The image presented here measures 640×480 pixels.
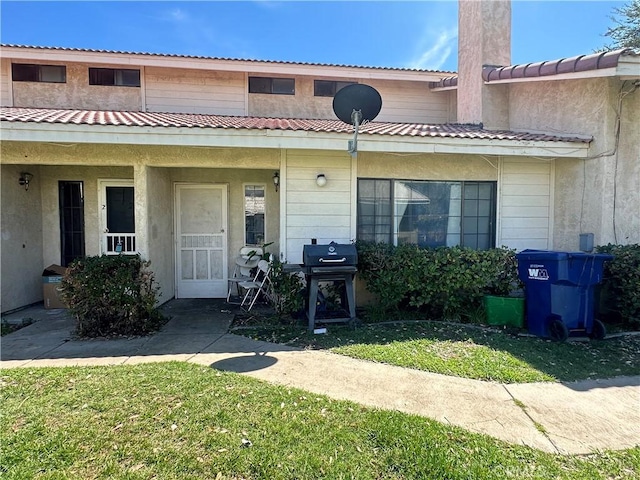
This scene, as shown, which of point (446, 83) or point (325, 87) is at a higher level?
point (446, 83)

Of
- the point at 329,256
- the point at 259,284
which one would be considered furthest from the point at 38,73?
the point at 329,256

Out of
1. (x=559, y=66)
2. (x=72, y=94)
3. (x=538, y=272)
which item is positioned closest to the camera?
(x=538, y=272)

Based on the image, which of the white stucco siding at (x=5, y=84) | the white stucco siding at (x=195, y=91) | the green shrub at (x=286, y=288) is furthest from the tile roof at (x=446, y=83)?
the white stucco siding at (x=5, y=84)

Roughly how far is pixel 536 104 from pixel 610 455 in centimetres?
711

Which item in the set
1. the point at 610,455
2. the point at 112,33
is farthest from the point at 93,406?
the point at 112,33

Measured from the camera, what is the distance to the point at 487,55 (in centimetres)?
858

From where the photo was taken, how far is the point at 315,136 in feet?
19.4

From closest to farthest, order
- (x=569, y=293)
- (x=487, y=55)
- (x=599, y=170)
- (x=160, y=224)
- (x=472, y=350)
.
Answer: (x=472, y=350), (x=569, y=293), (x=599, y=170), (x=160, y=224), (x=487, y=55)

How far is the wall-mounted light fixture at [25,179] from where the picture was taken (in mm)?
6949

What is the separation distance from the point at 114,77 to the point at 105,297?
6.86 m

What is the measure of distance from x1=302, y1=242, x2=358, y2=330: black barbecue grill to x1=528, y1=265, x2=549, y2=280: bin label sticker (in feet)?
8.54

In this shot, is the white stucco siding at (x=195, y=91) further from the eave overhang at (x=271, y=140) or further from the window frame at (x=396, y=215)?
the window frame at (x=396, y=215)

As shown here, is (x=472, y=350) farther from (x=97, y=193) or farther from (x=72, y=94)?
(x=72, y=94)

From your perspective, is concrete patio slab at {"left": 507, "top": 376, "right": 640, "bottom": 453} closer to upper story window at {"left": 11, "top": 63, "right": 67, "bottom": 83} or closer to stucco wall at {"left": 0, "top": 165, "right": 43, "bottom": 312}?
stucco wall at {"left": 0, "top": 165, "right": 43, "bottom": 312}
